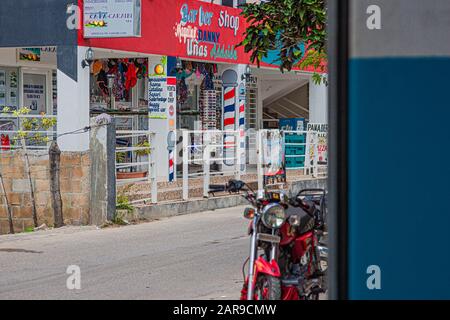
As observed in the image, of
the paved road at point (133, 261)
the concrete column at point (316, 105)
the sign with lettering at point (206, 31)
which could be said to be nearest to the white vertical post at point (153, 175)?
the paved road at point (133, 261)

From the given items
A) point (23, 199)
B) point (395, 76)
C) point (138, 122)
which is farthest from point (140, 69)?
point (395, 76)

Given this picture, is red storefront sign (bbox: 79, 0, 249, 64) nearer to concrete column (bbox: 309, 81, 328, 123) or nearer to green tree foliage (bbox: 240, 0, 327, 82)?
concrete column (bbox: 309, 81, 328, 123)

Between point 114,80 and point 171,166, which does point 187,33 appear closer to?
point 114,80

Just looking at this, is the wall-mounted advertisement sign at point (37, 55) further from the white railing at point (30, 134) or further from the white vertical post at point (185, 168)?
the white vertical post at point (185, 168)

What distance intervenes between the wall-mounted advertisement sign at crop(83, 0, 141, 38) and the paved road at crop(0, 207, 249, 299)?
3553 millimetres

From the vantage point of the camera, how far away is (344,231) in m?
2.96

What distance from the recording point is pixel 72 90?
17.7 metres

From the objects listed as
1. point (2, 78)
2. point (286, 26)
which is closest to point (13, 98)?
point (2, 78)

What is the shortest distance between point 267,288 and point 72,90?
1154cm

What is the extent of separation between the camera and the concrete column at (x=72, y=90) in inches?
692

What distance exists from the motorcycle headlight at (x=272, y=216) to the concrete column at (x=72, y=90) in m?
11.2

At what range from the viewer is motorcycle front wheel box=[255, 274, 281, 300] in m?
6.80
